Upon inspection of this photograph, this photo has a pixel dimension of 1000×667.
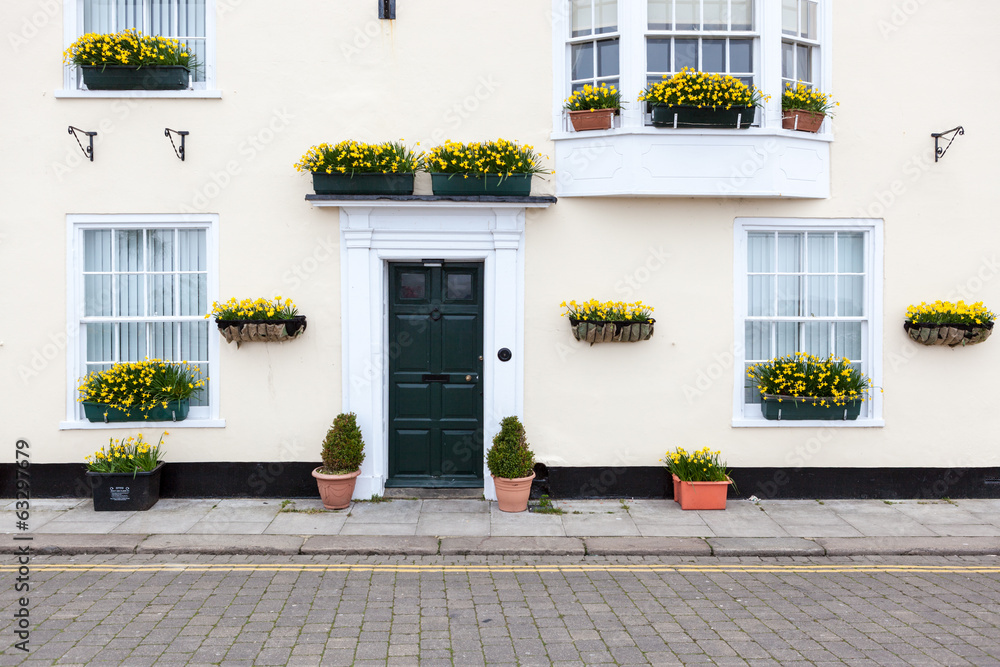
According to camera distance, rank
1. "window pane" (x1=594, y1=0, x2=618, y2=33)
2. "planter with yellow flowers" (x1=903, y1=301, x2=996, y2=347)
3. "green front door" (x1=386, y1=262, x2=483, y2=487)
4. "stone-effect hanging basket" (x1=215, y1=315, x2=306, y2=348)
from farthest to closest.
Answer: "green front door" (x1=386, y1=262, x2=483, y2=487)
"window pane" (x1=594, y1=0, x2=618, y2=33)
"planter with yellow flowers" (x1=903, y1=301, x2=996, y2=347)
"stone-effect hanging basket" (x1=215, y1=315, x2=306, y2=348)

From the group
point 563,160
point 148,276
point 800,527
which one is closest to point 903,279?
point 800,527

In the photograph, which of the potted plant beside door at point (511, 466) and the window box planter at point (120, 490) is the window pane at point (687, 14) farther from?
Answer: the window box planter at point (120, 490)

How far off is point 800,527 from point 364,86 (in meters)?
6.17

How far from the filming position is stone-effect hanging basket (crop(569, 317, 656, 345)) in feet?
23.7

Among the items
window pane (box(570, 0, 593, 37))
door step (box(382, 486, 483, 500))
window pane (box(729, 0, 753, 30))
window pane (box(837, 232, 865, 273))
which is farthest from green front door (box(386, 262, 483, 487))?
window pane (box(837, 232, 865, 273))

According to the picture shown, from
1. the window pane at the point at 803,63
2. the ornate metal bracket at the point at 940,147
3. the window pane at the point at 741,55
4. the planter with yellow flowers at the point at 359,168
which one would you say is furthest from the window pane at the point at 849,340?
the planter with yellow flowers at the point at 359,168

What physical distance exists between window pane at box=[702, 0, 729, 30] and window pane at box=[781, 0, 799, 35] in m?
0.66

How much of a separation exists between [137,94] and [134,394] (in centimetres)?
307

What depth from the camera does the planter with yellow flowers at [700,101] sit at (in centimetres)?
702

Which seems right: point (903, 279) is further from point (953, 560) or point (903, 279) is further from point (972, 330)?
point (953, 560)

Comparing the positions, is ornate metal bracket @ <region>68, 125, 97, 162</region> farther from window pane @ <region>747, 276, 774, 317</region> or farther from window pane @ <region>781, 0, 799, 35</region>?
window pane @ <region>781, 0, 799, 35</region>

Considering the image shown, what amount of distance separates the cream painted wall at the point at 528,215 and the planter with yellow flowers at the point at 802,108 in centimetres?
37

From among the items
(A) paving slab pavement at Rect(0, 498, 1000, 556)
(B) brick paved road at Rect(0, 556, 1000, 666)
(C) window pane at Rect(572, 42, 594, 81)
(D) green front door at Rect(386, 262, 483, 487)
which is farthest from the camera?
(D) green front door at Rect(386, 262, 483, 487)

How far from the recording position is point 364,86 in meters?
7.43
